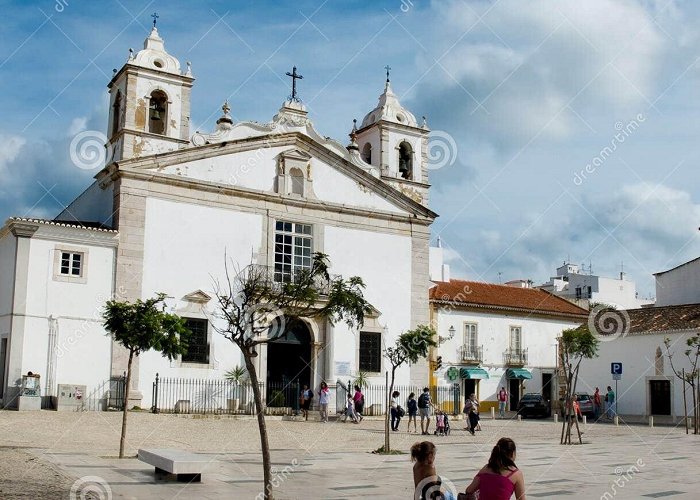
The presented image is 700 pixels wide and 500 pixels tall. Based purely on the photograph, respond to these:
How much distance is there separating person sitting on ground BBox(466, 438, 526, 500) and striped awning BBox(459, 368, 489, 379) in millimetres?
33802

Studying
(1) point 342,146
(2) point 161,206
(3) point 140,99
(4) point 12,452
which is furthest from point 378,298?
(4) point 12,452

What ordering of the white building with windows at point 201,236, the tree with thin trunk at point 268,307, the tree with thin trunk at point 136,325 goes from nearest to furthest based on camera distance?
the tree with thin trunk at point 268,307 → the tree with thin trunk at point 136,325 → the white building with windows at point 201,236

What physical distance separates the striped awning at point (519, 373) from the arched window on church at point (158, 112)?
2120 centimetres

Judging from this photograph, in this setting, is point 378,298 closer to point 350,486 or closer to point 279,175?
point 279,175

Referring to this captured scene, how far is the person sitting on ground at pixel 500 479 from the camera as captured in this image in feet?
22.3

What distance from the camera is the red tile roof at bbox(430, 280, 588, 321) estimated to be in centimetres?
4111

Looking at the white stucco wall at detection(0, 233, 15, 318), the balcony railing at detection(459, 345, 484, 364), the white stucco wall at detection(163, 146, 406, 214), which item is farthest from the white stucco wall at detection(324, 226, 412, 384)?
the white stucco wall at detection(0, 233, 15, 318)

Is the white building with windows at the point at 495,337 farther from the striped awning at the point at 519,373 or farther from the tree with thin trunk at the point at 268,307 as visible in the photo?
the tree with thin trunk at the point at 268,307

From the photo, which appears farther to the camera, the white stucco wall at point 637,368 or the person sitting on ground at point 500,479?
the white stucco wall at point 637,368

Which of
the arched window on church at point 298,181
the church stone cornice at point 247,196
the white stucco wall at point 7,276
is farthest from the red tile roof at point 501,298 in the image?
the white stucco wall at point 7,276

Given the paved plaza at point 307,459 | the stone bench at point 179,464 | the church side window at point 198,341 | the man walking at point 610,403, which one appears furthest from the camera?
the man walking at point 610,403

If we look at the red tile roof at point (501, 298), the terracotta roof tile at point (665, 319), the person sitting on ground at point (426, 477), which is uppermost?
the red tile roof at point (501, 298)

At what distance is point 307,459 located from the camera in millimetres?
17391

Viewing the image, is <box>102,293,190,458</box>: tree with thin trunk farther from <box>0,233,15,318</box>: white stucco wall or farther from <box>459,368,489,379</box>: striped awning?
<box>459,368,489,379</box>: striped awning
